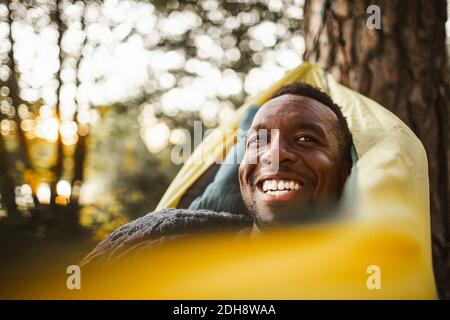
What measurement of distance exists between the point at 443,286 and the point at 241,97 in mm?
5881

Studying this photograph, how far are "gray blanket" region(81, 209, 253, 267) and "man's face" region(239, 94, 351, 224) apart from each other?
162 millimetres

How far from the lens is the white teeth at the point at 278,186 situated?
4.51 feet

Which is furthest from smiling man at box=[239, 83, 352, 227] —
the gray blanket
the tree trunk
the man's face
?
the tree trunk

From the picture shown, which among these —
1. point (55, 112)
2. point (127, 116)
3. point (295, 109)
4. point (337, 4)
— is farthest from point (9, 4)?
point (295, 109)

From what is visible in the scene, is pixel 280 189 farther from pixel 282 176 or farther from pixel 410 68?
pixel 410 68

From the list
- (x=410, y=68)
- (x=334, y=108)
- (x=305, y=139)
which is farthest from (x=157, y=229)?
(x=410, y=68)

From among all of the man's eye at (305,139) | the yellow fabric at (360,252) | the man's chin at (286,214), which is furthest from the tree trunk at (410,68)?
the man's chin at (286,214)

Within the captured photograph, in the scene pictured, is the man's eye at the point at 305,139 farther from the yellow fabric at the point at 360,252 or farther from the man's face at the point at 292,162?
the yellow fabric at the point at 360,252

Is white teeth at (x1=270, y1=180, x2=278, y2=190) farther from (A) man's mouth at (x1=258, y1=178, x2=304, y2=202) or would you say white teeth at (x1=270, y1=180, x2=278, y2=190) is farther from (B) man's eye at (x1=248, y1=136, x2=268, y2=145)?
(B) man's eye at (x1=248, y1=136, x2=268, y2=145)

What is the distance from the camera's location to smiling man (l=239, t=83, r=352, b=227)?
137 centimetres

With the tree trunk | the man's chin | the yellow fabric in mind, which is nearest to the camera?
the yellow fabric

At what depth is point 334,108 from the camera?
157 cm

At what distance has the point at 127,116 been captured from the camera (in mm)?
7371

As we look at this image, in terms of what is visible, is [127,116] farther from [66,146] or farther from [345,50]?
[345,50]
